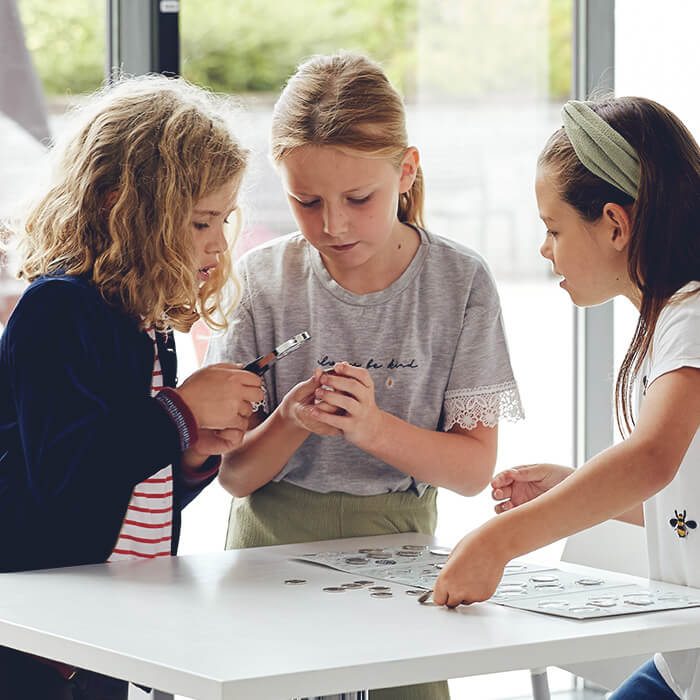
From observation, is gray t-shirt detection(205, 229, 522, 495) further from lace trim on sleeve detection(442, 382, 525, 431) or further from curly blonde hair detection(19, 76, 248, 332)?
curly blonde hair detection(19, 76, 248, 332)

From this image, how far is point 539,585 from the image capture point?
120cm

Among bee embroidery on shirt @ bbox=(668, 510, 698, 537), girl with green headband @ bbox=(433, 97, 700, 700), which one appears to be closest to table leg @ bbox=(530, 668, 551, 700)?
girl with green headband @ bbox=(433, 97, 700, 700)

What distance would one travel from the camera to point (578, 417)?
2811 mm

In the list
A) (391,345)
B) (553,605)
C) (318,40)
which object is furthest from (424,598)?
(318,40)

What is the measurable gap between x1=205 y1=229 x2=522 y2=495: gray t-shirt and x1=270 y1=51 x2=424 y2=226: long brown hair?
0.64 feet

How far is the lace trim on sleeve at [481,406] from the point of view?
1541mm

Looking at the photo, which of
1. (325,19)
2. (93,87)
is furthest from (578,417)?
(93,87)

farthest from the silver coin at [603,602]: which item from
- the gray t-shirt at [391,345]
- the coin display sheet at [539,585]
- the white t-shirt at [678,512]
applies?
the gray t-shirt at [391,345]

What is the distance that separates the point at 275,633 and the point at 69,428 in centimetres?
41

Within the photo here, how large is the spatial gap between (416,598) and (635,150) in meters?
0.61

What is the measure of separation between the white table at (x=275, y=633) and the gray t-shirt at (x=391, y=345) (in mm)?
350

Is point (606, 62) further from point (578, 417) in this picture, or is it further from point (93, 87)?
point (93, 87)

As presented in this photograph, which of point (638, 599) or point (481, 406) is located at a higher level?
point (481, 406)

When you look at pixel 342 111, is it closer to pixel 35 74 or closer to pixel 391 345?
pixel 391 345
